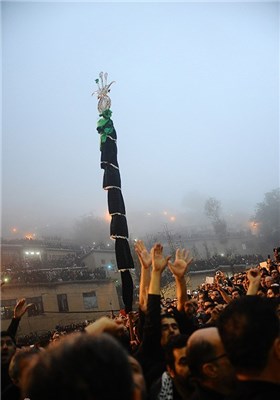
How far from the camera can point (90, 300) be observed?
28516 mm

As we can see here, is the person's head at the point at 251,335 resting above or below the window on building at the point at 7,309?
above

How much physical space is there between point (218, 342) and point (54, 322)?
86.6 feet

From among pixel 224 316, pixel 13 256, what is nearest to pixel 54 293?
pixel 13 256

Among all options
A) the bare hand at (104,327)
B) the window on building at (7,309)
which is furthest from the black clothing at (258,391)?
the window on building at (7,309)

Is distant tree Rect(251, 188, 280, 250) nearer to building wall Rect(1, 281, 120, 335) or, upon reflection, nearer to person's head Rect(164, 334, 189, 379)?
building wall Rect(1, 281, 120, 335)

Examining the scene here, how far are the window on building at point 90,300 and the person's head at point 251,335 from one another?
28148mm

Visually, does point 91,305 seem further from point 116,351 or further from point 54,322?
point 116,351

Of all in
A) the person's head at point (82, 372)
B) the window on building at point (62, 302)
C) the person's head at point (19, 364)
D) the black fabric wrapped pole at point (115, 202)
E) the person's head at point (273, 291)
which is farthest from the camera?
the window on building at point (62, 302)

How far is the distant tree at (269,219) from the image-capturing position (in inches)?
2039

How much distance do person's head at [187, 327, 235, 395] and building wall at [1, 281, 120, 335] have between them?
2295 centimetres

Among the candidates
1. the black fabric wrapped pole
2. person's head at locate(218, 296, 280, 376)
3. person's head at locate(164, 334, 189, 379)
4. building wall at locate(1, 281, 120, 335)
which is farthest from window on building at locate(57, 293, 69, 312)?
person's head at locate(218, 296, 280, 376)

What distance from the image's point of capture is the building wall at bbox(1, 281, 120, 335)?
2455 cm

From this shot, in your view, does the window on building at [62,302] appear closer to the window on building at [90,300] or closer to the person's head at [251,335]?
the window on building at [90,300]

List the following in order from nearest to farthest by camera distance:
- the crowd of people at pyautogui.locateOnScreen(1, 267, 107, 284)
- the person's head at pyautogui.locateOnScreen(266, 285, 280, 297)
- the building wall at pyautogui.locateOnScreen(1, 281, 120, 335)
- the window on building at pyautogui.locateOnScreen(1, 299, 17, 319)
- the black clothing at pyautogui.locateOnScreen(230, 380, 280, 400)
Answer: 1. the black clothing at pyautogui.locateOnScreen(230, 380, 280, 400)
2. the person's head at pyautogui.locateOnScreen(266, 285, 280, 297)
3. the window on building at pyautogui.locateOnScreen(1, 299, 17, 319)
4. the building wall at pyautogui.locateOnScreen(1, 281, 120, 335)
5. the crowd of people at pyautogui.locateOnScreen(1, 267, 107, 284)
